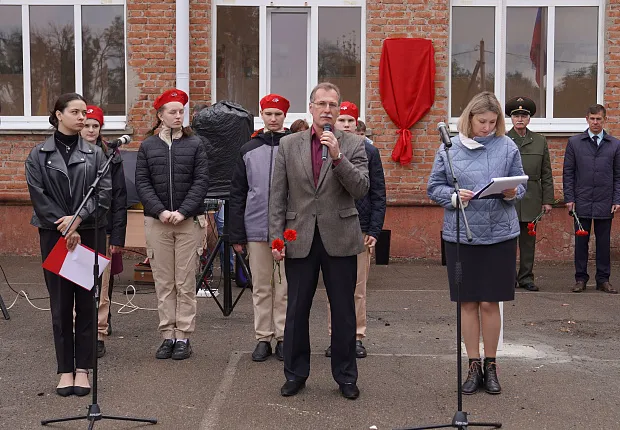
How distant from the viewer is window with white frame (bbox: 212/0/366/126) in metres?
13.0

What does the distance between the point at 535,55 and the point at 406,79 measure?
80.0 inches

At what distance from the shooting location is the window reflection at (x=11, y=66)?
519 inches

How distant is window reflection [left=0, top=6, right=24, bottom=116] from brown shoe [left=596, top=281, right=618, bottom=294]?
8.28 meters

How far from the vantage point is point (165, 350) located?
7344 millimetres

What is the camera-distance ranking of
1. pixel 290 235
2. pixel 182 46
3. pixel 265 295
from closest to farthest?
1. pixel 290 235
2. pixel 265 295
3. pixel 182 46

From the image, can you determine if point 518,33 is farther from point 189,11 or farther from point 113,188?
point 113,188

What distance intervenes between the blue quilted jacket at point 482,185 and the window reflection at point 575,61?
733 cm

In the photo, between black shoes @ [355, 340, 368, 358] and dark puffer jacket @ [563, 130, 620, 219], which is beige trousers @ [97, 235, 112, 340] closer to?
black shoes @ [355, 340, 368, 358]

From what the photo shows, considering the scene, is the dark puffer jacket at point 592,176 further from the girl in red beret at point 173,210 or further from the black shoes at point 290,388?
the black shoes at point 290,388

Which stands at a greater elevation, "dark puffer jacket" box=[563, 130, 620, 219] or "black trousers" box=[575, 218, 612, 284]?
"dark puffer jacket" box=[563, 130, 620, 219]

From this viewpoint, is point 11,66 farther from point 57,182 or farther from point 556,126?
point 556,126

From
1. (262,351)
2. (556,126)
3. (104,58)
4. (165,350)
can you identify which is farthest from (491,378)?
(104,58)

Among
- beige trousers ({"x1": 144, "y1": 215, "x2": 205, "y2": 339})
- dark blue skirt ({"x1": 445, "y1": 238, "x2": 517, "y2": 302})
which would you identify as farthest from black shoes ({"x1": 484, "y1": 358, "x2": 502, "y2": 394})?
beige trousers ({"x1": 144, "y1": 215, "x2": 205, "y2": 339})

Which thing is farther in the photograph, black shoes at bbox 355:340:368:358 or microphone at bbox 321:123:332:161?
black shoes at bbox 355:340:368:358
